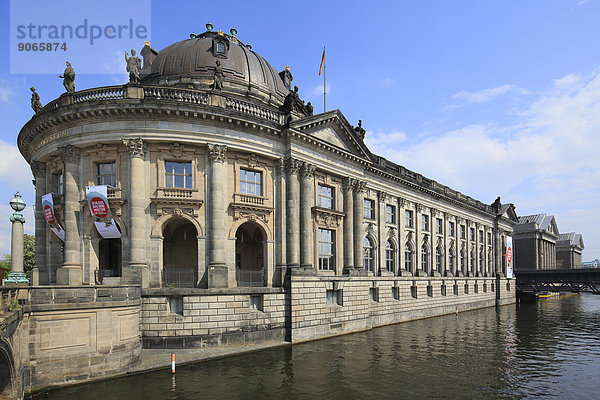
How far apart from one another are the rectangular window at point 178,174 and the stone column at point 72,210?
611cm

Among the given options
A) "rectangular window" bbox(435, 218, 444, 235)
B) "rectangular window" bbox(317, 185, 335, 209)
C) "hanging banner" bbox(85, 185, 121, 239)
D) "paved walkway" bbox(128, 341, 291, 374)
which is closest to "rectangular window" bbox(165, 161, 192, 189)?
"hanging banner" bbox(85, 185, 121, 239)

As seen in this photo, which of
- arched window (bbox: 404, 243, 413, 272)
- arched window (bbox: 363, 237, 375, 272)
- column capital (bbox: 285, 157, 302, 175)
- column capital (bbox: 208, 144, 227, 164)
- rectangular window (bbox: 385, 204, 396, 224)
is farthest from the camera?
arched window (bbox: 404, 243, 413, 272)

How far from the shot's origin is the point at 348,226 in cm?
3725

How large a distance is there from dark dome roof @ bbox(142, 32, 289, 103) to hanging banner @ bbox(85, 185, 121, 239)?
15301 millimetres

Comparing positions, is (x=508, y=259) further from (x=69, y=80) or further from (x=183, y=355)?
(x=69, y=80)

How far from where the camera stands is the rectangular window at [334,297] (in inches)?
1337

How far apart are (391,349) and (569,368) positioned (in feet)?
35.4

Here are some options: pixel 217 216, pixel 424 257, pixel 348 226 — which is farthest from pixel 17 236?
pixel 424 257

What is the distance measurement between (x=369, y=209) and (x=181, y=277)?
21.7 m

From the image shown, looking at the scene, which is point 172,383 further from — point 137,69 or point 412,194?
point 412,194

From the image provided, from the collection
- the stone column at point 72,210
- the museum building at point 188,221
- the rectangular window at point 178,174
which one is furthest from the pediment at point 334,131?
the stone column at point 72,210

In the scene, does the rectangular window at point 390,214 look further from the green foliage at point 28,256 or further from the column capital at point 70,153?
the green foliage at point 28,256

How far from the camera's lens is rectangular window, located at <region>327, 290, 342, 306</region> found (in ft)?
111

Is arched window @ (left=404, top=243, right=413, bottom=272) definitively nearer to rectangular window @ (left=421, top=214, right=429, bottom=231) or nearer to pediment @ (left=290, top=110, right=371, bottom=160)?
rectangular window @ (left=421, top=214, right=429, bottom=231)
